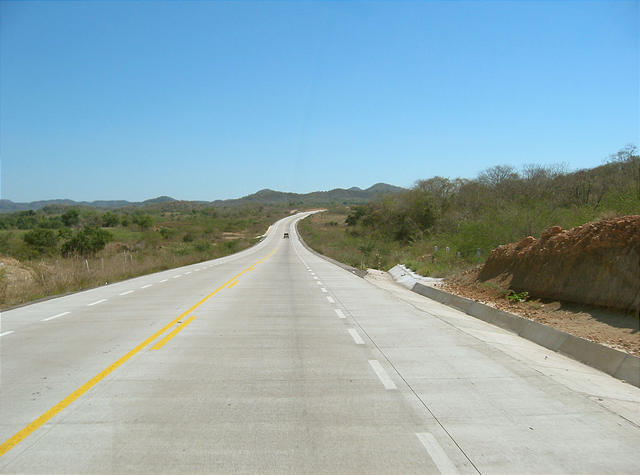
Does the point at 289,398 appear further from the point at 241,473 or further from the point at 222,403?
the point at 241,473

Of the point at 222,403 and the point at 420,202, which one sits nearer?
the point at 222,403

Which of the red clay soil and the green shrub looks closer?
the red clay soil

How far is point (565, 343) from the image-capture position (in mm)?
9617

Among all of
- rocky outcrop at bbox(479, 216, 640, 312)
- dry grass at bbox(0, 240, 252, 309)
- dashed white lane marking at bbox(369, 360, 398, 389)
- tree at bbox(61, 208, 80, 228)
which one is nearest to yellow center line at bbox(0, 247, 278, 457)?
dashed white lane marking at bbox(369, 360, 398, 389)

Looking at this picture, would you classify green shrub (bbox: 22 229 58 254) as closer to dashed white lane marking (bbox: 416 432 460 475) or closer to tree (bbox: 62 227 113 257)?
tree (bbox: 62 227 113 257)

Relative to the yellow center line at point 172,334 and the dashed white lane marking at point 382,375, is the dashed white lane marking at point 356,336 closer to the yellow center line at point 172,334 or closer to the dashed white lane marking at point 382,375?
the dashed white lane marking at point 382,375

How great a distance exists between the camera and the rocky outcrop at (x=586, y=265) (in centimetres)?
1014

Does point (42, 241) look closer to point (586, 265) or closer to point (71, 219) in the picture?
point (586, 265)

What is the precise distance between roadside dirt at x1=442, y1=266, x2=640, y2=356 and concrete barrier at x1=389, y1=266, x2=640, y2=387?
0.89 feet

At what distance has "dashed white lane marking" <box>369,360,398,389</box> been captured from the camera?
6.88 meters

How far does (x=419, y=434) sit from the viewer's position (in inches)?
203

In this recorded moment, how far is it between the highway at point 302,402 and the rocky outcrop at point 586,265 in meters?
1.86

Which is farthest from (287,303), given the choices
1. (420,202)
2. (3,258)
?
(420,202)

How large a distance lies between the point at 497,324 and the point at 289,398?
26.1ft
